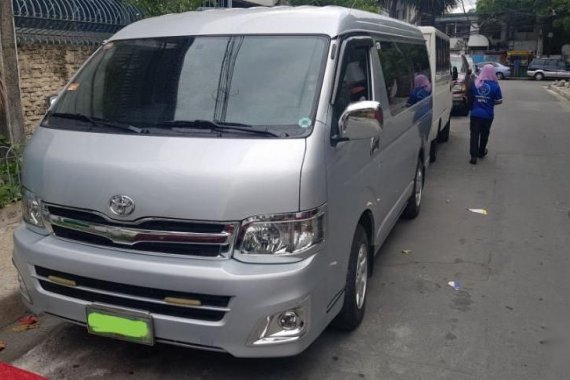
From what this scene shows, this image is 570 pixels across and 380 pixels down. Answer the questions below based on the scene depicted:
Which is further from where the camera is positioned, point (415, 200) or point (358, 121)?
point (415, 200)

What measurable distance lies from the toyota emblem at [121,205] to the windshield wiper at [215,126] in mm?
551

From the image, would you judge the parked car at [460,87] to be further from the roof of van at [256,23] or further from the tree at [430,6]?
the tree at [430,6]

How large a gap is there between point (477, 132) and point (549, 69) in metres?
35.9

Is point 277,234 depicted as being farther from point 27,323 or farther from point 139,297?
point 27,323

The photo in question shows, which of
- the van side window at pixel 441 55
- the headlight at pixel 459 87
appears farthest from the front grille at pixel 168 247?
the headlight at pixel 459 87

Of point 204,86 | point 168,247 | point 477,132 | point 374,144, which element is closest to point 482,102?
point 477,132

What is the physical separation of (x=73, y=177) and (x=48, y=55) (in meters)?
5.84

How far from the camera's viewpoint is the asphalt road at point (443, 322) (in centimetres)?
353

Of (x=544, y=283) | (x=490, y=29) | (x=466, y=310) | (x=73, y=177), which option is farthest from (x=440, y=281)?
(x=490, y=29)

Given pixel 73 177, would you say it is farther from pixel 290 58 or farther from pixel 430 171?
pixel 430 171

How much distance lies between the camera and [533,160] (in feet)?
34.2

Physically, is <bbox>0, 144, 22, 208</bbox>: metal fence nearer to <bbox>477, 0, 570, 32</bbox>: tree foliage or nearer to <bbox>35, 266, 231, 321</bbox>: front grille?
<bbox>35, 266, 231, 321</bbox>: front grille

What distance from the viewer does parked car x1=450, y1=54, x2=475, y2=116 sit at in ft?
53.7

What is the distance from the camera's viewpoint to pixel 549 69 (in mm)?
41375
